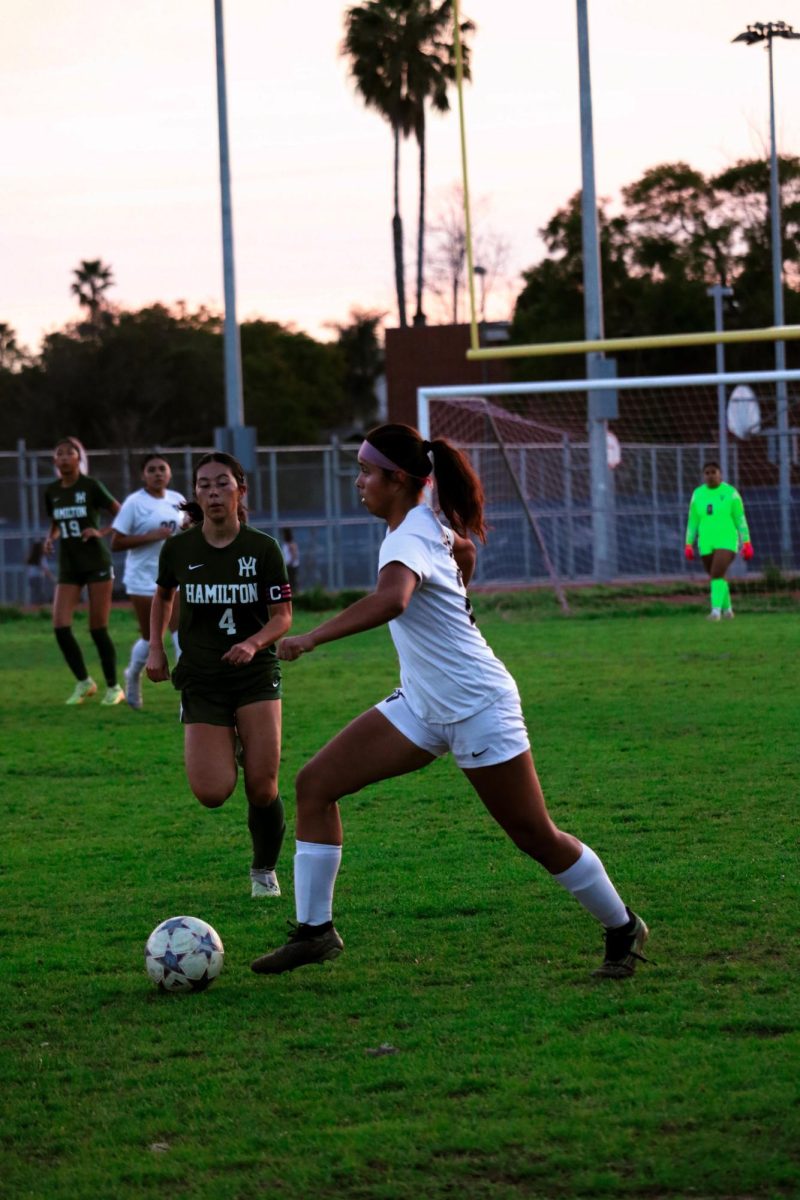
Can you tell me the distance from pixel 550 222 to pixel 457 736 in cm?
4452

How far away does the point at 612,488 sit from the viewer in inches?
1001

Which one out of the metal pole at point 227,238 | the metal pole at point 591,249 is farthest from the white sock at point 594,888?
the metal pole at point 227,238

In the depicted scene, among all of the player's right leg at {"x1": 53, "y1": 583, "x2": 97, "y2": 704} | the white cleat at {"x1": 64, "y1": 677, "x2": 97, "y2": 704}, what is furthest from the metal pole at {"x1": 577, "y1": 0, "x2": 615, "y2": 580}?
the player's right leg at {"x1": 53, "y1": 583, "x2": 97, "y2": 704}

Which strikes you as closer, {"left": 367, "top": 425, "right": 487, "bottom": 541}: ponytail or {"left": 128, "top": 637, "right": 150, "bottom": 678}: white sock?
{"left": 367, "top": 425, "right": 487, "bottom": 541}: ponytail

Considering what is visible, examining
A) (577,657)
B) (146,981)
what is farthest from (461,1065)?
(577,657)

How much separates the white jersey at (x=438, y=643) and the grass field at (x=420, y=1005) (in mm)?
972

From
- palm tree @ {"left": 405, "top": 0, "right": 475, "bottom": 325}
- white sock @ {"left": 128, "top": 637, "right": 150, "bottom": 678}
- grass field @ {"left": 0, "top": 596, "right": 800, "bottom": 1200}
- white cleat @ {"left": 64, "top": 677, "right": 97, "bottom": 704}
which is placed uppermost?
palm tree @ {"left": 405, "top": 0, "right": 475, "bottom": 325}

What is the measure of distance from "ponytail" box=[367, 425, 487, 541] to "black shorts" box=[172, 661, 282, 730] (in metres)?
1.41

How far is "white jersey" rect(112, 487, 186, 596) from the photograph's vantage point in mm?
13297

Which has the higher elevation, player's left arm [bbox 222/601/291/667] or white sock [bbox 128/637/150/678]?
player's left arm [bbox 222/601/291/667]

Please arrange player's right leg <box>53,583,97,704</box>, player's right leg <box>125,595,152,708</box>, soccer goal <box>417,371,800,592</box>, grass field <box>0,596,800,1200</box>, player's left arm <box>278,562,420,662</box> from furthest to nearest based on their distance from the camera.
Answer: soccer goal <box>417,371,800,592</box> → player's right leg <box>53,583,97,704</box> → player's right leg <box>125,595,152,708</box> → player's left arm <box>278,562,420,662</box> → grass field <box>0,596,800,1200</box>

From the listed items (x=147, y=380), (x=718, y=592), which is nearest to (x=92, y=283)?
(x=147, y=380)

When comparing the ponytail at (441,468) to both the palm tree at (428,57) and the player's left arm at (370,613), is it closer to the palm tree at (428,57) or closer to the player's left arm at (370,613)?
the player's left arm at (370,613)

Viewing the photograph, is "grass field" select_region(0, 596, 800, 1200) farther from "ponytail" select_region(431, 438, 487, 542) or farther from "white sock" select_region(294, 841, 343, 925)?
"ponytail" select_region(431, 438, 487, 542)
